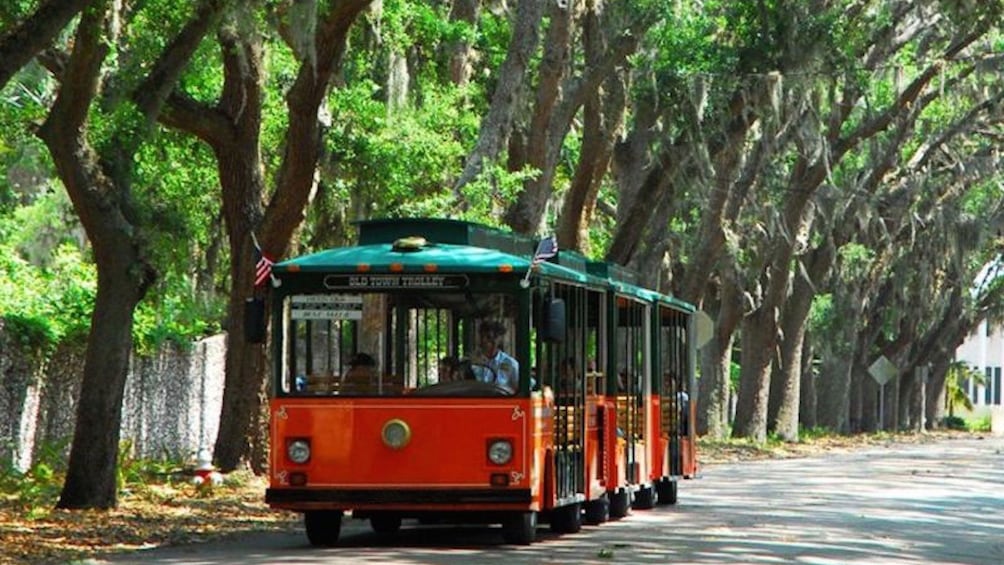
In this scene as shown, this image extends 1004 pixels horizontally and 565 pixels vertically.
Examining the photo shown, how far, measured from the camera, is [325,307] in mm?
18750

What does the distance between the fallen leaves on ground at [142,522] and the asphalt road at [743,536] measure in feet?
2.00

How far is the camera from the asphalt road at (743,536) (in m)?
17.5

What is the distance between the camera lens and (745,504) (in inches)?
1036

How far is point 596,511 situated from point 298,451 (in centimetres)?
479

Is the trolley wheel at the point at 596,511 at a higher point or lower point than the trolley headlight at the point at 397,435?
lower

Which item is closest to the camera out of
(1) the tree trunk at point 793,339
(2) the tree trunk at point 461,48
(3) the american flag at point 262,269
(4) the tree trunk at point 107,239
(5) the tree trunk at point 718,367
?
(3) the american flag at point 262,269

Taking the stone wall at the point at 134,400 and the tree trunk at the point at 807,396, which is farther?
the tree trunk at the point at 807,396

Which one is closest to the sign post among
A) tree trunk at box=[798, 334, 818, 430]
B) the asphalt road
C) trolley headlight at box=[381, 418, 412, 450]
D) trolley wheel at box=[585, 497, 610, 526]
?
tree trunk at box=[798, 334, 818, 430]

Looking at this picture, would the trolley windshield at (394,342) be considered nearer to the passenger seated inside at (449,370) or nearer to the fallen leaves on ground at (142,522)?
the passenger seated inside at (449,370)

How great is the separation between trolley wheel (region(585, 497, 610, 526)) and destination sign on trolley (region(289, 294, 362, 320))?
4.52 metres

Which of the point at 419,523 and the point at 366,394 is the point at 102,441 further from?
the point at 366,394

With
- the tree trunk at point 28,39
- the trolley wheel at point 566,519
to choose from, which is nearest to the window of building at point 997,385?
the trolley wheel at point 566,519

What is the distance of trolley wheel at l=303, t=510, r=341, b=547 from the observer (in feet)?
61.9

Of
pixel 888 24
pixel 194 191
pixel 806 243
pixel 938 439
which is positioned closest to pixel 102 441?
pixel 194 191
